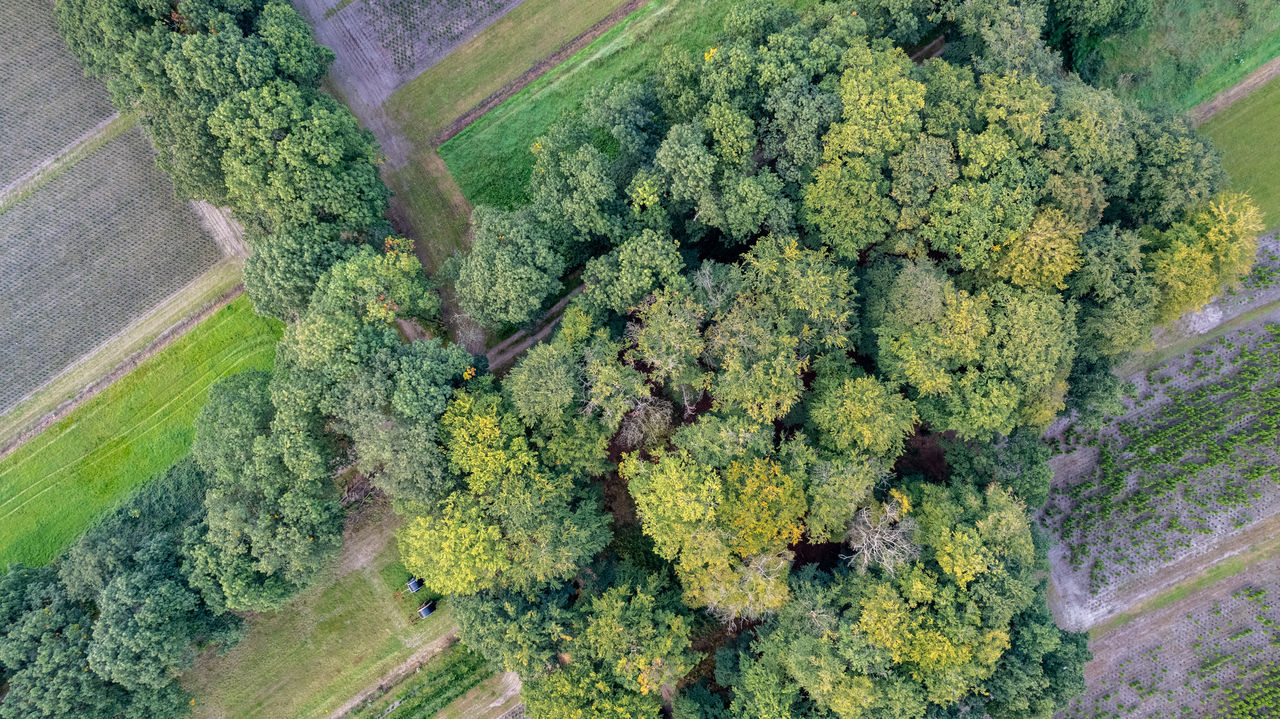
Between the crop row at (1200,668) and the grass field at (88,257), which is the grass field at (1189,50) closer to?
the crop row at (1200,668)

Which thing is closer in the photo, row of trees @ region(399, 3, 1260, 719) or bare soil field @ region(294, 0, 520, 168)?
row of trees @ region(399, 3, 1260, 719)

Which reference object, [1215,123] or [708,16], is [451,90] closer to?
[708,16]

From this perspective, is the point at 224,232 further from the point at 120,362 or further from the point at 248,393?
the point at 248,393

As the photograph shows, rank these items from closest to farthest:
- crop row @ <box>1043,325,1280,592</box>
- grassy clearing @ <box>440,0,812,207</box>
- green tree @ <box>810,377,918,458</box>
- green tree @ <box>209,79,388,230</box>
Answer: green tree @ <box>810,377,918,458</box> → green tree @ <box>209,79,388,230</box> → crop row @ <box>1043,325,1280,592</box> → grassy clearing @ <box>440,0,812,207</box>

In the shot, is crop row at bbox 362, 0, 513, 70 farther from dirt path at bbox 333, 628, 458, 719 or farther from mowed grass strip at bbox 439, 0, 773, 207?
dirt path at bbox 333, 628, 458, 719

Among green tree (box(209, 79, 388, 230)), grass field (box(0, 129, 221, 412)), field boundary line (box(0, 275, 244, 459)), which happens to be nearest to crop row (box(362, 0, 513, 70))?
green tree (box(209, 79, 388, 230))

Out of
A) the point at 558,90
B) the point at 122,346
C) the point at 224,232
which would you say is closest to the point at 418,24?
the point at 558,90
